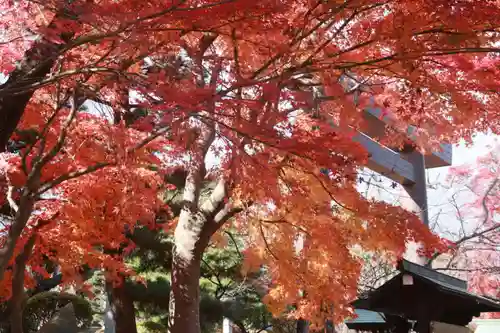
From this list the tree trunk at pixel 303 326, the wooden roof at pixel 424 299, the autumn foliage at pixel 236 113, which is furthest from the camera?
the tree trunk at pixel 303 326

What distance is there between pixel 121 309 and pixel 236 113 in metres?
7.12

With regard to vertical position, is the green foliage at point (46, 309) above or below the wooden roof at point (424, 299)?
above

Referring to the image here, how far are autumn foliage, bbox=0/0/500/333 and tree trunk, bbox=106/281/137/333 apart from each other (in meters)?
0.99

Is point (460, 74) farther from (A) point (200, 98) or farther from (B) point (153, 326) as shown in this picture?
(B) point (153, 326)

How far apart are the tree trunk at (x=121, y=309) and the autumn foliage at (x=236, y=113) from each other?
988 mm

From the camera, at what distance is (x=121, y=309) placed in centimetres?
1155

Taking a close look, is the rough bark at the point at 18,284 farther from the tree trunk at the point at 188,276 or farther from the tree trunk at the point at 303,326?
the tree trunk at the point at 303,326

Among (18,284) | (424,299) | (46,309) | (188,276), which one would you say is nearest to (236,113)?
(188,276)

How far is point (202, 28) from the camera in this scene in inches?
202

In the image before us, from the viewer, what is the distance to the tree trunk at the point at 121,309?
37.5ft

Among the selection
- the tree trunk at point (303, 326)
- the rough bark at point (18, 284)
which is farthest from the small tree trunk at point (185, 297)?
the tree trunk at point (303, 326)

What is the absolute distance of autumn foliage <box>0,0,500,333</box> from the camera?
510cm

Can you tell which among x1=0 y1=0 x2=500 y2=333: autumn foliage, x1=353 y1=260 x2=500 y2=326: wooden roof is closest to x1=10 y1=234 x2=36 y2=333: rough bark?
x1=0 y1=0 x2=500 y2=333: autumn foliage

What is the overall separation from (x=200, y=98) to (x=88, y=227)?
4630mm
